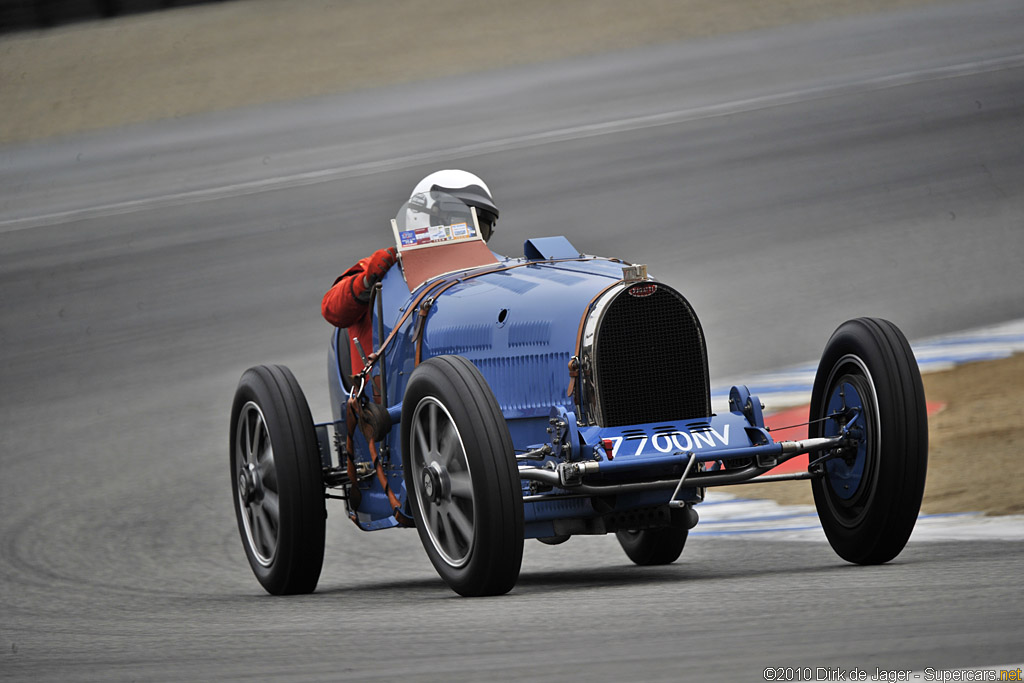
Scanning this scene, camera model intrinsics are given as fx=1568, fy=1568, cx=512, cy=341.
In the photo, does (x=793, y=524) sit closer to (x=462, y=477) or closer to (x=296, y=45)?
(x=462, y=477)

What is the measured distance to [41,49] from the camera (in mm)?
26062

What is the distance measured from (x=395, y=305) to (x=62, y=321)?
920cm

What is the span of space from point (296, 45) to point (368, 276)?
1968 cm

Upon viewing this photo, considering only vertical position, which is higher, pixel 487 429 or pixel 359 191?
pixel 359 191

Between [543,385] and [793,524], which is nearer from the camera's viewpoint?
[543,385]

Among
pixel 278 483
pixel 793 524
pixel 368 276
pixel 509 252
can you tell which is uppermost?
pixel 509 252

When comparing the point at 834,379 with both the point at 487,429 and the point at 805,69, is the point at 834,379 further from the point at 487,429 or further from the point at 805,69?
the point at 805,69

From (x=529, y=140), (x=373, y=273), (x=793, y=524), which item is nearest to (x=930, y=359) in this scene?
(x=793, y=524)

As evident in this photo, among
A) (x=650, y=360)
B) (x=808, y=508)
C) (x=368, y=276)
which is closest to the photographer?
(x=650, y=360)

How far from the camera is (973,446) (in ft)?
30.8

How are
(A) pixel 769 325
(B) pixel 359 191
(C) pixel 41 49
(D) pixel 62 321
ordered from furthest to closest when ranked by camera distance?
(C) pixel 41 49 < (B) pixel 359 191 < (D) pixel 62 321 < (A) pixel 769 325

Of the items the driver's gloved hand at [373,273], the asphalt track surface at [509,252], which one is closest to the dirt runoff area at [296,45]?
the asphalt track surface at [509,252]

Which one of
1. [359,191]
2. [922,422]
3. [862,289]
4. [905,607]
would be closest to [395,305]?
[922,422]

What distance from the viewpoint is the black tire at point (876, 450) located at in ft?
20.9
